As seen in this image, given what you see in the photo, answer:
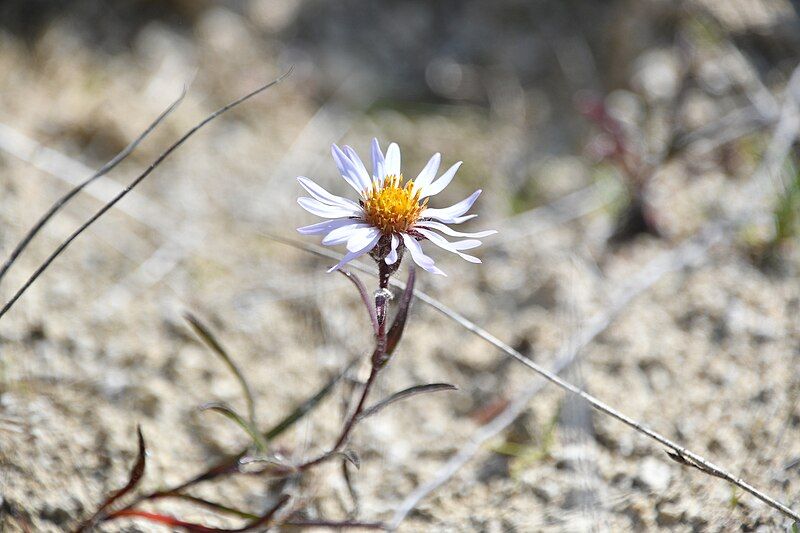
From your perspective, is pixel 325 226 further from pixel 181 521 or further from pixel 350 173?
pixel 181 521

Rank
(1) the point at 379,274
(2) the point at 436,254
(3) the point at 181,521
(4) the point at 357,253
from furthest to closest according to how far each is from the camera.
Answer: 1. (2) the point at 436,254
2. (3) the point at 181,521
3. (1) the point at 379,274
4. (4) the point at 357,253

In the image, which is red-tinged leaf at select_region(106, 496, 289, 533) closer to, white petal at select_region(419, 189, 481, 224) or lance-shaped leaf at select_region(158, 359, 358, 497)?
lance-shaped leaf at select_region(158, 359, 358, 497)

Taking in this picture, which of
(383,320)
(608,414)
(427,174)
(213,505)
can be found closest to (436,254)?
(427,174)

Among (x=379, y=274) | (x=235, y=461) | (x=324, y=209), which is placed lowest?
(x=235, y=461)

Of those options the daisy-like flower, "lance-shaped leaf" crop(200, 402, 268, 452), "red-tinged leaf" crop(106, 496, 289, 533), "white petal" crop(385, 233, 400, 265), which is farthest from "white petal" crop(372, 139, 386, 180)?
"red-tinged leaf" crop(106, 496, 289, 533)

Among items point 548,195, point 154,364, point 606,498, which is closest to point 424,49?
point 548,195
